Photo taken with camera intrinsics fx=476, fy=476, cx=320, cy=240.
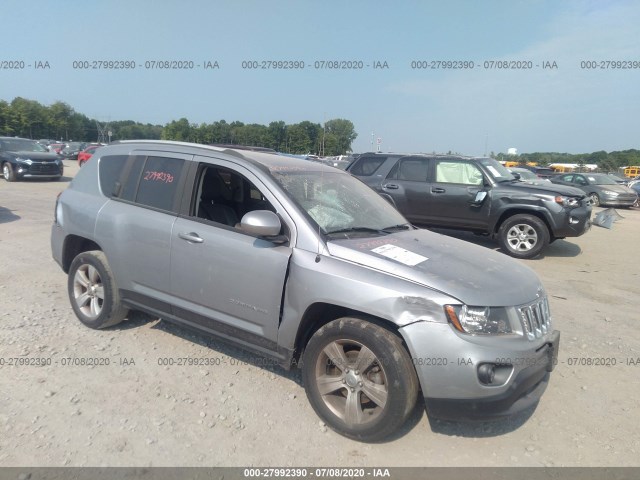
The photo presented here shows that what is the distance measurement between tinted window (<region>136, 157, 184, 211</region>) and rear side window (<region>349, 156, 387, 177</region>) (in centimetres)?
611

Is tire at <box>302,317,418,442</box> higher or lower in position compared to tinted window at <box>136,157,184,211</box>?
lower

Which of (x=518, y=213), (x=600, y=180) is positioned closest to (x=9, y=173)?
(x=518, y=213)

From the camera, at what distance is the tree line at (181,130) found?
1155 centimetres

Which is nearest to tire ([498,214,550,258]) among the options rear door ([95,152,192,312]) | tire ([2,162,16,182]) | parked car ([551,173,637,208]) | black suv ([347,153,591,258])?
black suv ([347,153,591,258])

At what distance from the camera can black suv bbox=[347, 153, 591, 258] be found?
8.62m

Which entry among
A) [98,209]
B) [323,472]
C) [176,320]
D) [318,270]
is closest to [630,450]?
[323,472]

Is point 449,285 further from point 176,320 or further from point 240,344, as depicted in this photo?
point 176,320

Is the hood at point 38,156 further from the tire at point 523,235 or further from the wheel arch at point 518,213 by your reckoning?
the tire at point 523,235

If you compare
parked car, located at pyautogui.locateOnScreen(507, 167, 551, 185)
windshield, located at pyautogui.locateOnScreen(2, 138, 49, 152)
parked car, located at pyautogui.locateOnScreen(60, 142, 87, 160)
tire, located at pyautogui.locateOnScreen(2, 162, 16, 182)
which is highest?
parked car, located at pyautogui.locateOnScreen(507, 167, 551, 185)

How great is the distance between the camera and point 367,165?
32.8 ft

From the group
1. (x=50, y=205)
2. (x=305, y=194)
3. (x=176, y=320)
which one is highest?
(x=305, y=194)

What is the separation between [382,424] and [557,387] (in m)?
1.81

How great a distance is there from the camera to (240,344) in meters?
3.55

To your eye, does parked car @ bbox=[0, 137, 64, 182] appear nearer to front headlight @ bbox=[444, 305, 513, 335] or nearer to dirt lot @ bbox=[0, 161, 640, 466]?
dirt lot @ bbox=[0, 161, 640, 466]
